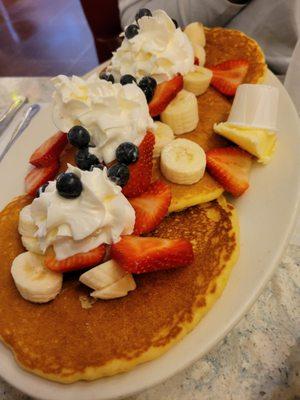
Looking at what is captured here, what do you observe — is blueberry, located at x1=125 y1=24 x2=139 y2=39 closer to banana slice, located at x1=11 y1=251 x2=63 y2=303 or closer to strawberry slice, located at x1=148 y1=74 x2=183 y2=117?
strawberry slice, located at x1=148 y1=74 x2=183 y2=117

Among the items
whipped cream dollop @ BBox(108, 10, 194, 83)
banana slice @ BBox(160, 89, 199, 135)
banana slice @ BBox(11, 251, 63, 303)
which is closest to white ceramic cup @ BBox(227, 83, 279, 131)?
banana slice @ BBox(160, 89, 199, 135)

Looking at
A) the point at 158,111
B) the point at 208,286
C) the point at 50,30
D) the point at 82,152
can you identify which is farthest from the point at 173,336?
the point at 50,30

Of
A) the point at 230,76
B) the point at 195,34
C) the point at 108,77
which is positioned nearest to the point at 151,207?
the point at 108,77

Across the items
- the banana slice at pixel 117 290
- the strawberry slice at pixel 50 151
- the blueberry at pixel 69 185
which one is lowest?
the banana slice at pixel 117 290

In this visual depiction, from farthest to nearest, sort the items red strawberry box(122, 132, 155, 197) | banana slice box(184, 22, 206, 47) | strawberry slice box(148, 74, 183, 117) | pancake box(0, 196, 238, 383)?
banana slice box(184, 22, 206, 47) → strawberry slice box(148, 74, 183, 117) → red strawberry box(122, 132, 155, 197) → pancake box(0, 196, 238, 383)

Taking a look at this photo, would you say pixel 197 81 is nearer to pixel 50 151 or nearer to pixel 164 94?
pixel 164 94

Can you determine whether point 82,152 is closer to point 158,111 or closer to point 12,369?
point 158,111

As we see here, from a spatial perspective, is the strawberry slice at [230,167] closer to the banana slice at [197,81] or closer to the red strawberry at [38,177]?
the banana slice at [197,81]

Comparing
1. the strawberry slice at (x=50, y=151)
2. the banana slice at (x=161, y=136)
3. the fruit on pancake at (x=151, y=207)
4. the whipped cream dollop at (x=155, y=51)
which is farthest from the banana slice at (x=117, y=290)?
the whipped cream dollop at (x=155, y=51)
